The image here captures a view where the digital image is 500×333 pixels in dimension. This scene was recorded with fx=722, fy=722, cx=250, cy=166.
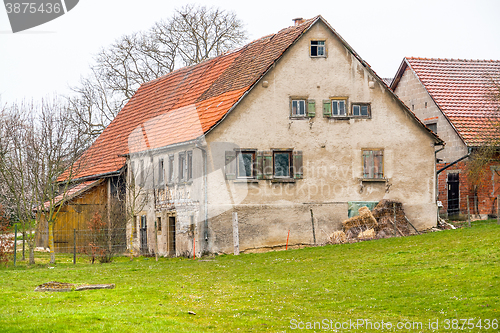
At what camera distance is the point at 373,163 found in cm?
3097

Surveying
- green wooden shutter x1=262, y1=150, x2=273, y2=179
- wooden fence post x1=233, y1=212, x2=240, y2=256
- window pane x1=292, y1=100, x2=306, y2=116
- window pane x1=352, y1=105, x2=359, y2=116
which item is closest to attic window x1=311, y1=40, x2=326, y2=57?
window pane x1=292, y1=100, x2=306, y2=116

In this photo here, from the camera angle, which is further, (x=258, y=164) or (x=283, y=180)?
(x=283, y=180)

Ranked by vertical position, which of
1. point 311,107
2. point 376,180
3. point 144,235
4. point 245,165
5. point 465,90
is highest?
point 465,90

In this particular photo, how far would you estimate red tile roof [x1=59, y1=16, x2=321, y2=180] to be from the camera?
99.9 feet

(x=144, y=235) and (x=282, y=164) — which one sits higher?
(x=282, y=164)

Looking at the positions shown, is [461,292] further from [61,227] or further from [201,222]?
[61,227]

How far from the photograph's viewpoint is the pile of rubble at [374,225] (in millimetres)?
29672

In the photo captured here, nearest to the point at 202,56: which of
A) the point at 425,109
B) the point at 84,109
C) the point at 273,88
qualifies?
the point at 84,109

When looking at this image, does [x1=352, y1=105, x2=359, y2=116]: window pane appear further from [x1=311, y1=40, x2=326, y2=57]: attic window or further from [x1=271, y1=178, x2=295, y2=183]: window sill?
[x1=271, y1=178, x2=295, y2=183]: window sill

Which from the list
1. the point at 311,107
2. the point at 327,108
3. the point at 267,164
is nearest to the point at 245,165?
the point at 267,164

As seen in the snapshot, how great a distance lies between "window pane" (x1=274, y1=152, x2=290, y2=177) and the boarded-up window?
11.2 feet

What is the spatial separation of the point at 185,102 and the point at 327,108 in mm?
7747

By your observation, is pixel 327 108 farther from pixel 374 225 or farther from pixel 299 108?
pixel 374 225

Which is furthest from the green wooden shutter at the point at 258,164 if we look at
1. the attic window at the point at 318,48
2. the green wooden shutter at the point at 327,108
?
the attic window at the point at 318,48
